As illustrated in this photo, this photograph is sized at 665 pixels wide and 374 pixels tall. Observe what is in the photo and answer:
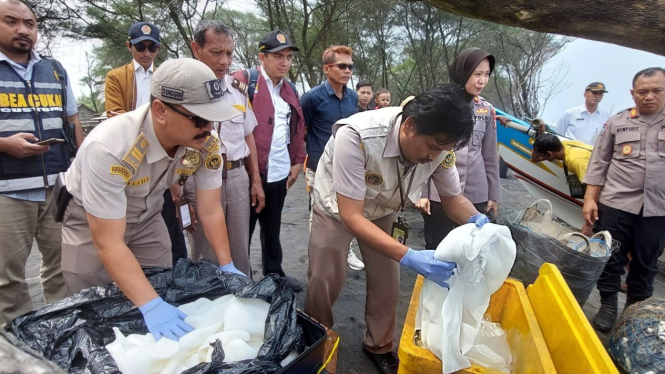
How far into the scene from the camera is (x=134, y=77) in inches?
105

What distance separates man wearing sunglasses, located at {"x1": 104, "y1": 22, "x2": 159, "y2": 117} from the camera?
260 cm

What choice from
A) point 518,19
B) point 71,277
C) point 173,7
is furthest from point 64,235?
point 173,7

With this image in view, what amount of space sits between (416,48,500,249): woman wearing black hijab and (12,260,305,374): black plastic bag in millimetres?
1587

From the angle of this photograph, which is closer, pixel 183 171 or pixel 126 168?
pixel 126 168

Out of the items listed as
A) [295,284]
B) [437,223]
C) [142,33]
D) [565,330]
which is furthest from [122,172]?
[437,223]

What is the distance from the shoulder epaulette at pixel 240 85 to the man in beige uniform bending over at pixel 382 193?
0.97 meters

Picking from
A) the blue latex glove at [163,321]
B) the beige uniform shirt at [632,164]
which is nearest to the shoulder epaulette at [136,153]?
the blue latex glove at [163,321]

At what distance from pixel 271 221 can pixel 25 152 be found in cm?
157

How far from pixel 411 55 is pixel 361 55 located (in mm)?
2247

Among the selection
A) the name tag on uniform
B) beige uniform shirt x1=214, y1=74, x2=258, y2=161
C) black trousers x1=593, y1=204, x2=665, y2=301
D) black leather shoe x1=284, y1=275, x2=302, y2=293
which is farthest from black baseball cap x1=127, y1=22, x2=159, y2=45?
black trousers x1=593, y1=204, x2=665, y2=301

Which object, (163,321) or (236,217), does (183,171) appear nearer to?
(163,321)

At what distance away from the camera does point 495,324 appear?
5.48 ft

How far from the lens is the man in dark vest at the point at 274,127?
2.80 metres

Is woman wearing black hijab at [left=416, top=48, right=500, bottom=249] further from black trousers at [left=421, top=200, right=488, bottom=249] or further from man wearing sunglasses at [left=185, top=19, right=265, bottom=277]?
man wearing sunglasses at [left=185, top=19, right=265, bottom=277]
